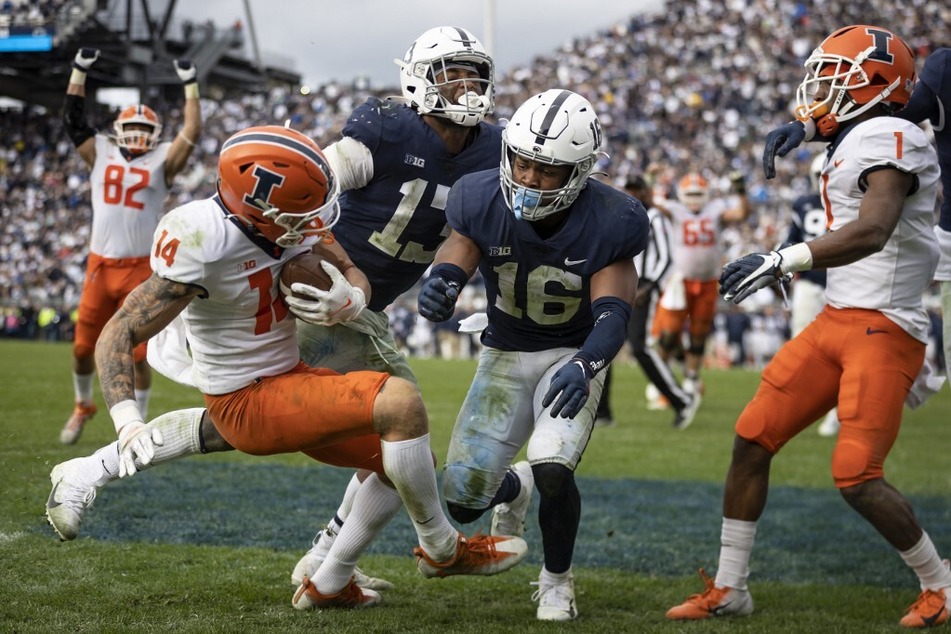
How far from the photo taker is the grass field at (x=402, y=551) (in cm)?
402

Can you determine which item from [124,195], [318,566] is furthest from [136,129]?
[318,566]

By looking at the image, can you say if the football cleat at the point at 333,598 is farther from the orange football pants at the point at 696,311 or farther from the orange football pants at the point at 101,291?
the orange football pants at the point at 696,311

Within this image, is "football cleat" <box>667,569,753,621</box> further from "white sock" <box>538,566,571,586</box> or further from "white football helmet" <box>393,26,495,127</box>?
"white football helmet" <box>393,26,495,127</box>

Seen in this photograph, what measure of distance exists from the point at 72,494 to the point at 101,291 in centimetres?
431

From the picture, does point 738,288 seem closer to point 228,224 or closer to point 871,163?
point 871,163

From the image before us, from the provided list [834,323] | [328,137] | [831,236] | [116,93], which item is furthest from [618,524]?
[328,137]

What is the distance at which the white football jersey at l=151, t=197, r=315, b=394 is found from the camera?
11.4 ft

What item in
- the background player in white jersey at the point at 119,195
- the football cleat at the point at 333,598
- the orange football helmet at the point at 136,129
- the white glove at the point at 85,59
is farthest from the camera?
the orange football helmet at the point at 136,129

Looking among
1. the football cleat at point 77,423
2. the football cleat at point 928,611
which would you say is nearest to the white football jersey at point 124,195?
the football cleat at point 77,423

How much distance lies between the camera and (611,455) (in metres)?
8.66

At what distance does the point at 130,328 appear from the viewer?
3.50 m

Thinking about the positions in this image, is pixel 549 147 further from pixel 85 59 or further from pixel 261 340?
pixel 85 59

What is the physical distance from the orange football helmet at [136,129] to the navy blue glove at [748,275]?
5430mm

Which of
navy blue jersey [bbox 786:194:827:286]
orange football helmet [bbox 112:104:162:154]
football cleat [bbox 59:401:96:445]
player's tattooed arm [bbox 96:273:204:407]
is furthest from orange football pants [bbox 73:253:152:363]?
navy blue jersey [bbox 786:194:827:286]
